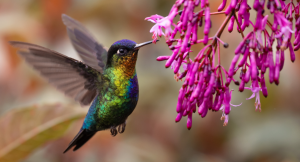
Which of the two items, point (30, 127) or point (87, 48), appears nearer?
point (30, 127)

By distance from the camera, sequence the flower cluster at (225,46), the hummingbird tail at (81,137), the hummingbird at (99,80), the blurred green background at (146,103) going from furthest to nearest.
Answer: the blurred green background at (146,103) → the hummingbird tail at (81,137) → the hummingbird at (99,80) → the flower cluster at (225,46)

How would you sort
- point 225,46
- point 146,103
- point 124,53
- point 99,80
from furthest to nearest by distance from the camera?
point 146,103 < point 99,80 < point 124,53 < point 225,46

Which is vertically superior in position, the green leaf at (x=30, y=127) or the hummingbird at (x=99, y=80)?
the hummingbird at (x=99, y=80)

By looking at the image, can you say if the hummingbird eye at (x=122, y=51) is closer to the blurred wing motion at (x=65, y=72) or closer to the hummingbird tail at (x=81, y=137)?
the blurred wing motion at (x=65, y=72)

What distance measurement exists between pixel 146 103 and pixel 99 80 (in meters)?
1.29

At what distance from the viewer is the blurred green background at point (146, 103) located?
3496 millimetres

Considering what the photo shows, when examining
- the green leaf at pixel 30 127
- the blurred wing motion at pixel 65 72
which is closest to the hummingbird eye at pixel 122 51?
the blurred wing motion at pixel 65 72

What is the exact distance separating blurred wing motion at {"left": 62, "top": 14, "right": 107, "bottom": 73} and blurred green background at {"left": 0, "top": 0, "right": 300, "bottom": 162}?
0.62 m

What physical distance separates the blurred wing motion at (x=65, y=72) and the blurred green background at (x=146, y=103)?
63cm

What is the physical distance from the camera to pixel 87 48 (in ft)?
10.2

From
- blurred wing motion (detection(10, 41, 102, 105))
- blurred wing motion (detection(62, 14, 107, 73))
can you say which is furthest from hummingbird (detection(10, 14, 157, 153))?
blurred wing motion (detection(62, 14, 107, 73))

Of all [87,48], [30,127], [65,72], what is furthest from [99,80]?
[30,127]

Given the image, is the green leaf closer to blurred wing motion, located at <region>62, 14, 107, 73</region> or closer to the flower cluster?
blurred wing motion, located at <region>62, 14, 107, 73</region>

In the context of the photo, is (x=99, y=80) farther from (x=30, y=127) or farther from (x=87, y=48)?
(x=30, y=127)
